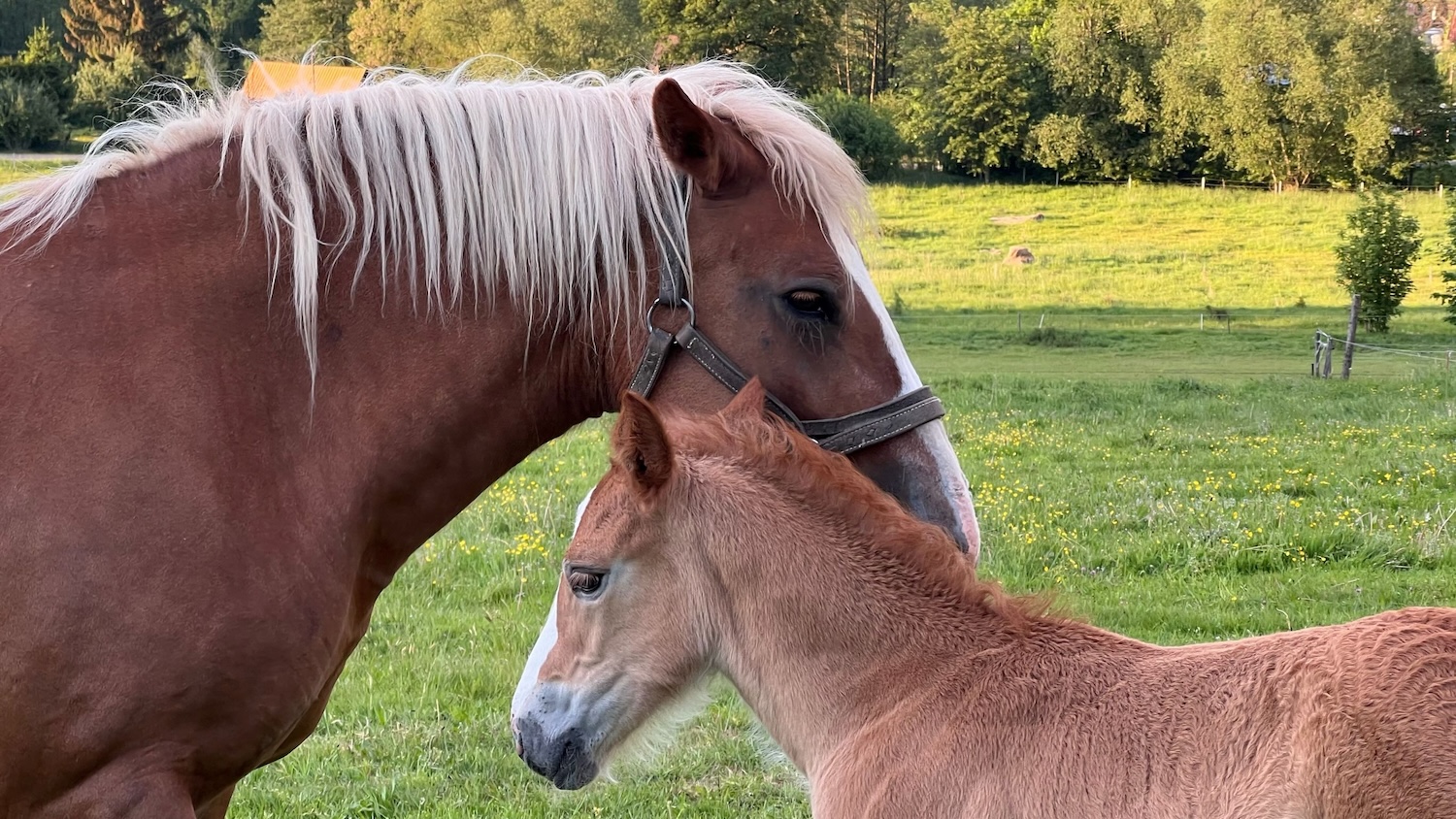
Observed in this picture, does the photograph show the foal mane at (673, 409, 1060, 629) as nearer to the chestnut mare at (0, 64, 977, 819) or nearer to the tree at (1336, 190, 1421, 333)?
the chestnut mare at (0, 64, 977, 819)

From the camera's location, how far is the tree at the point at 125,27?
4741cm

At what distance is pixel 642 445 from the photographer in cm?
249

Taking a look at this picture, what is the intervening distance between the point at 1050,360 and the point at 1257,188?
27.1m

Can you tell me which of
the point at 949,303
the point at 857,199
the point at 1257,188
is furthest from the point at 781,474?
the point at 1257,188

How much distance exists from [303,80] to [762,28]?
42.3 m

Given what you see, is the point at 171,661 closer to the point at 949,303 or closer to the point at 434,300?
the point at 434,300

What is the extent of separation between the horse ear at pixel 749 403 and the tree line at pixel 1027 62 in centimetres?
3745

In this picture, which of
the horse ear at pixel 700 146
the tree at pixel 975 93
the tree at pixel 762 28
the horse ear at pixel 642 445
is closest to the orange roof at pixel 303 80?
the horse ear at pixel 700 146

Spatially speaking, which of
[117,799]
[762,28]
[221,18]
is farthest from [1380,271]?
[221,18]

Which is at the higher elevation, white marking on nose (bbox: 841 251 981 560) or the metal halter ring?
the metal halter ring

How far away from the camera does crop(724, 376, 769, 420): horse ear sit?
2.45m

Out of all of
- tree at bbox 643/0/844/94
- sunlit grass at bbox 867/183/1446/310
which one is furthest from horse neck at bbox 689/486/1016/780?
tree at bbox 643/0/844/94

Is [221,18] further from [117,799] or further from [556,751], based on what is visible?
[117,799]

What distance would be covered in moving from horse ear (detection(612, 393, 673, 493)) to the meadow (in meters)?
0.70
